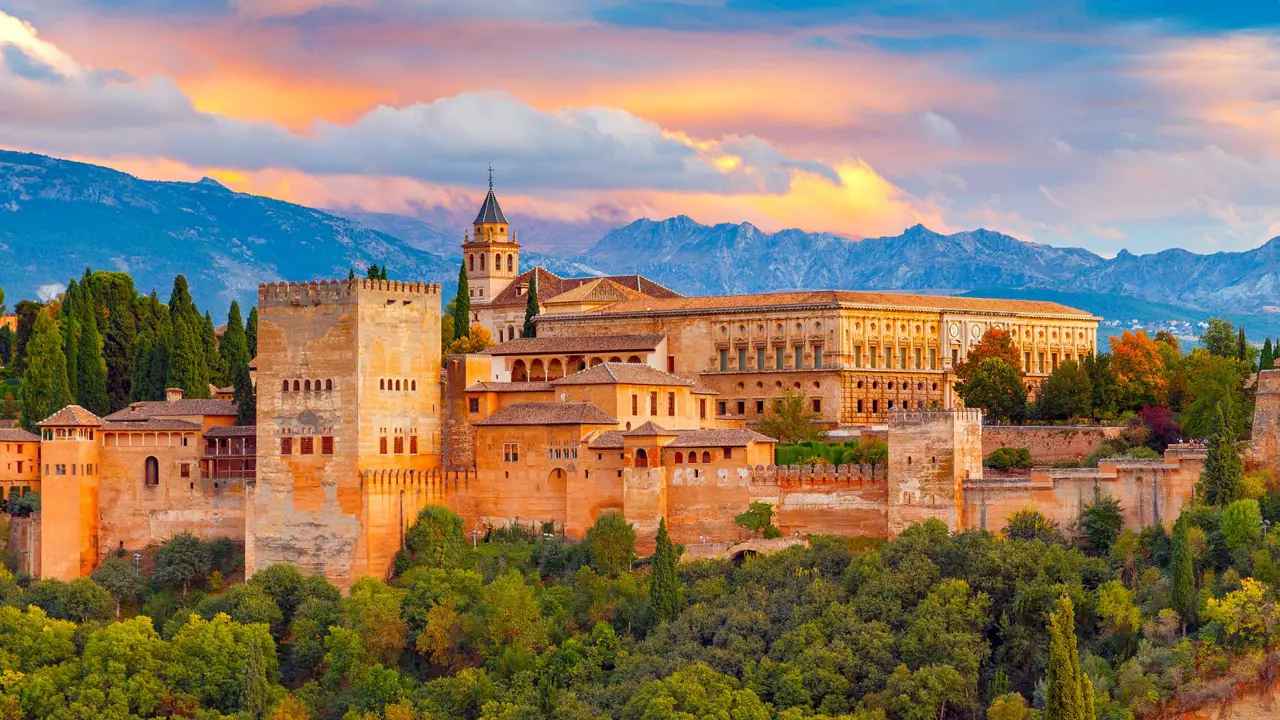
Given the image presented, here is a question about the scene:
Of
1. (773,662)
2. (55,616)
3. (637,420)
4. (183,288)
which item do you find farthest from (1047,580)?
(183,288)

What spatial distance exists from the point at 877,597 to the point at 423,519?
14.1 m

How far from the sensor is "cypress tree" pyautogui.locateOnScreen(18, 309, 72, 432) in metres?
70.6

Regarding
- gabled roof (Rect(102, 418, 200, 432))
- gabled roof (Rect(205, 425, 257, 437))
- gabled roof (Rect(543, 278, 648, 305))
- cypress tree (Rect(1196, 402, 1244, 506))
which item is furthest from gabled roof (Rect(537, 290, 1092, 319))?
cypress tree (Rect(1196, 402, 1244, 506))

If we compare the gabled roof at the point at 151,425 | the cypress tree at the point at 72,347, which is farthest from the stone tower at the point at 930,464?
the cypress tree at the point at 72,347

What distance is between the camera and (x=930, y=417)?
2154 inches

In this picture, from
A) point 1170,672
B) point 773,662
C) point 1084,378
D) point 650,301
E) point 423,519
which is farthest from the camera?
point 650,301

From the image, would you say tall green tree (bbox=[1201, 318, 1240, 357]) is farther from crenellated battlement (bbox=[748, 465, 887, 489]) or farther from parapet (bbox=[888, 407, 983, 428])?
crenellated battlement (bbox=[748, 465, 887, 489])

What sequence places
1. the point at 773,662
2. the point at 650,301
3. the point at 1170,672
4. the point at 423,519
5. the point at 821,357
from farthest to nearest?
the point at 650,301 → the point at 821,357 → the point at 423,519 → the point at 773,662 → the point at 1170,672

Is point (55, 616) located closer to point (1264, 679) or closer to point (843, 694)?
point (843, 694)

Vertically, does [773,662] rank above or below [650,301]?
below

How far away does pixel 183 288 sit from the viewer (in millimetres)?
80500

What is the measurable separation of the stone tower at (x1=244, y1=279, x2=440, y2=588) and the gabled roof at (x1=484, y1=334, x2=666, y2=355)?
9.94 m

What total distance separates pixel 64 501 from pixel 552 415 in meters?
14.4

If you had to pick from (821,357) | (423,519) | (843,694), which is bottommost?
(843,694)
